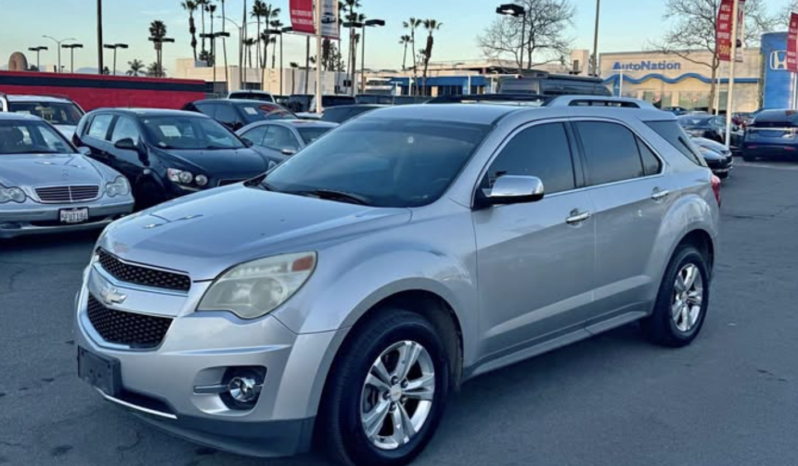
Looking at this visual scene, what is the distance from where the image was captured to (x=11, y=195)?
29.2 feet

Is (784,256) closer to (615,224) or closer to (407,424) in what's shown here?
(615,224)

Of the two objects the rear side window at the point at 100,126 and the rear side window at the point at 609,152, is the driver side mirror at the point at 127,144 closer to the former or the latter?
the rear side window at the point at 100,126

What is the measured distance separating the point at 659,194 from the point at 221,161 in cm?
683

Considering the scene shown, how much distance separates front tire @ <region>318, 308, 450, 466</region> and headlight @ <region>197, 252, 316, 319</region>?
375 millimetres

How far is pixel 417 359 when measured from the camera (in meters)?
4.02

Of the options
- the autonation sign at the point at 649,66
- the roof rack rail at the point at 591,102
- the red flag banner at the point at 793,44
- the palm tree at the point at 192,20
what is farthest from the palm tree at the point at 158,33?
the roof rack rail at the point at 591,102

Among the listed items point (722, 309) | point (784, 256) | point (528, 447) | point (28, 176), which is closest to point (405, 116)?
point (528, 447)

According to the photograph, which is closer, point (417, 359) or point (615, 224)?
point (417, 359)

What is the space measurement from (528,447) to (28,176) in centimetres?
708

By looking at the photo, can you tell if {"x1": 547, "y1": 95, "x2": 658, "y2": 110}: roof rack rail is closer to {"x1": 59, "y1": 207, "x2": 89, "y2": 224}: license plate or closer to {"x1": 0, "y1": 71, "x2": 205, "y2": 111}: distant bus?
{"x1": 59, "y1": 207, "x2": 89, "y2": 224}: license plate

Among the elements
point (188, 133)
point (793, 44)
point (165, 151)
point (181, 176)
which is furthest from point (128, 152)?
point (793, 44)

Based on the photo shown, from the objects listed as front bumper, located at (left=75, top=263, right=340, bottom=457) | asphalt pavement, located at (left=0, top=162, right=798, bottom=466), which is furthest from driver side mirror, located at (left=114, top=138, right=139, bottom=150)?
front bumper, located at (left=75, top=263, right=340, bottom=457)

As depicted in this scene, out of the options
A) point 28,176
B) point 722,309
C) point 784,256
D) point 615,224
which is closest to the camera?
point 615,224

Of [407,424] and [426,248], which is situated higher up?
[426,248]
